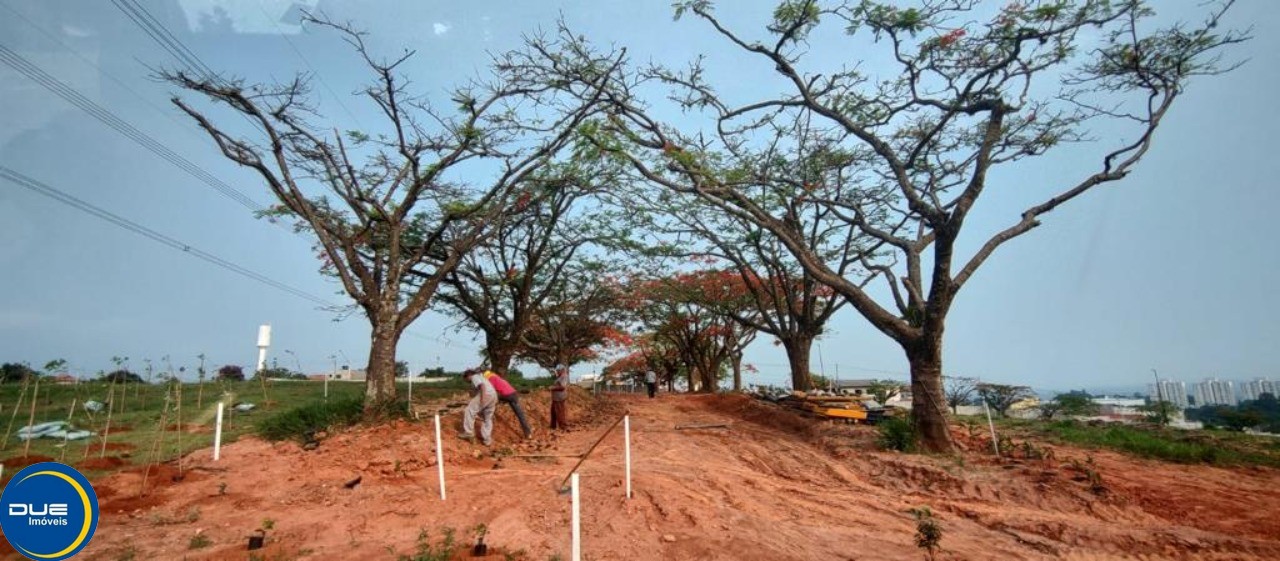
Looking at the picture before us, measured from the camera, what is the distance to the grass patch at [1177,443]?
9.31 metres

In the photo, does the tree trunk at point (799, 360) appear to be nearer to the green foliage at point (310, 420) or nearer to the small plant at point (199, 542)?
the green foliage at point (310, 420)

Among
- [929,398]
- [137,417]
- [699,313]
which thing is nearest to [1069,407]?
[929,398]

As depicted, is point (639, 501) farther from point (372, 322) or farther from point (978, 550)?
point (372, 322)

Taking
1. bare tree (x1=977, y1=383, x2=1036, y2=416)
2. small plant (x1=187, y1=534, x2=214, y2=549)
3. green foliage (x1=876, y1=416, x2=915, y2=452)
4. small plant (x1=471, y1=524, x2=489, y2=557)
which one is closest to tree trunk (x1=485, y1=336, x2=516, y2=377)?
green foliage (x1=876, y1=416, x2=915, y2=452)

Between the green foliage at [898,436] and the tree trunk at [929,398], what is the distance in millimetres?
144

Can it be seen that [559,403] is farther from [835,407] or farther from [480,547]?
[480,547]

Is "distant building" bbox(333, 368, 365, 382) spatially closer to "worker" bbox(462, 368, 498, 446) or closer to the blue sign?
"worker" bbox(462, 368, 498, 446)

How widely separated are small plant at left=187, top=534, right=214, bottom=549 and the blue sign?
289 cm

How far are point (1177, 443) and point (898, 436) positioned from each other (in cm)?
501

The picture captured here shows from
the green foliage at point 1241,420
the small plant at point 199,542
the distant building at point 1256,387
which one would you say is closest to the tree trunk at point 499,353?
the small plant at point 199,542

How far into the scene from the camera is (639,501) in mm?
6477

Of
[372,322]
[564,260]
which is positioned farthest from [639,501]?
[564,260]

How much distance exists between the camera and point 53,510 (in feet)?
9.41

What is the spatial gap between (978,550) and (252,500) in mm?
7709
